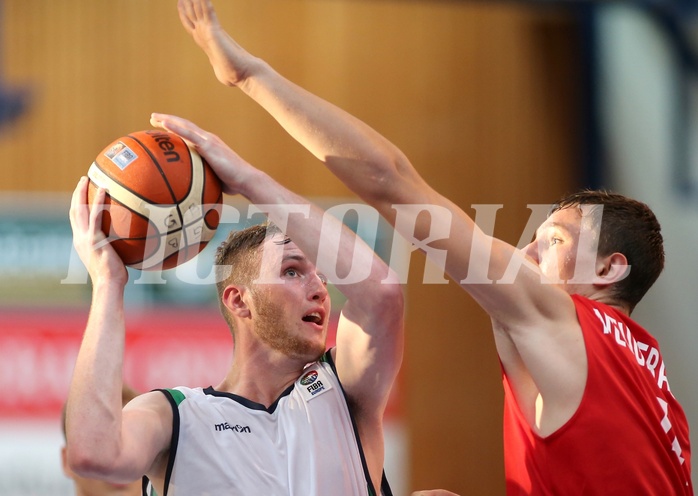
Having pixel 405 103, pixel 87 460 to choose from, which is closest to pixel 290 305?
pixel 87 460

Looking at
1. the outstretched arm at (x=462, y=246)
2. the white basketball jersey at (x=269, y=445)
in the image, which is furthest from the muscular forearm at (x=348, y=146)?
the white basketball jersey at (x=269, y=445)

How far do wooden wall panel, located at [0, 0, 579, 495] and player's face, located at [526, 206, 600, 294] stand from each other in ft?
17.8

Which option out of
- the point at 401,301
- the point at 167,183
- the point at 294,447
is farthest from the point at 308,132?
the point at 294,447

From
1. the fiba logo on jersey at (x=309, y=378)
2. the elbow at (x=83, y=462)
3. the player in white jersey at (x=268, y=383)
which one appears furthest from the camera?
the fiba logo on jersey at (x=309, y=378)

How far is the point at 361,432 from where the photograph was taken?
337 centimetres

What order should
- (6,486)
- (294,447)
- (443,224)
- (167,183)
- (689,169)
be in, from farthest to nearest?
(689,169) → (6,486) → (294,447) → (167,183) → (443,224)

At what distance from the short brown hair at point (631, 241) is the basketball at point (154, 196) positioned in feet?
4.67

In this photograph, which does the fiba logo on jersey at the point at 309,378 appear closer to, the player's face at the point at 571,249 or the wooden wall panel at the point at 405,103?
the player's face at the point at 571,249

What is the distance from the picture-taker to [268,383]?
11.4 feet

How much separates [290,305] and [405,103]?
5941mm

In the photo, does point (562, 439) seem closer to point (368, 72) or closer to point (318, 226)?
point (318, 226)

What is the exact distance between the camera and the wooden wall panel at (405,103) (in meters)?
8.27

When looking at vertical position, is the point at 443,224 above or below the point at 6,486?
above

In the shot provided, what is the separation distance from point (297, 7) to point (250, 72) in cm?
623
